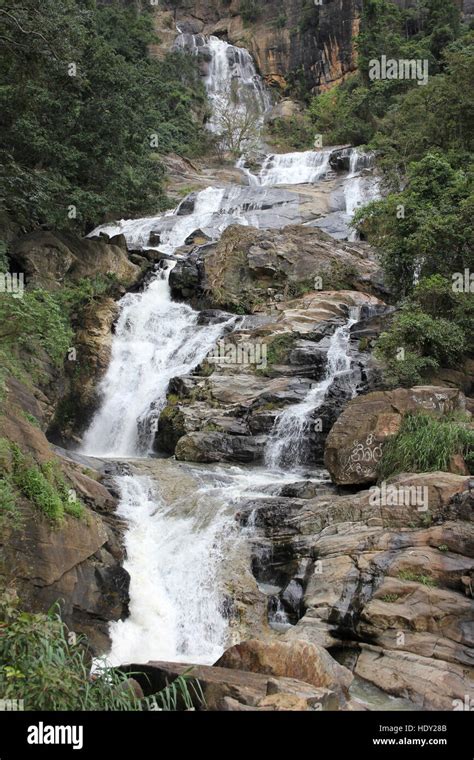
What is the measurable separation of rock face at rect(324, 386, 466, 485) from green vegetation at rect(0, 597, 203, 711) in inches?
274

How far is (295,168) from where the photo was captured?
38.0 m

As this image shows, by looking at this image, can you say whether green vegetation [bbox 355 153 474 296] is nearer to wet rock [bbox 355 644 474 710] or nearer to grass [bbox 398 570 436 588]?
grass [bbox 398 570 436 588]

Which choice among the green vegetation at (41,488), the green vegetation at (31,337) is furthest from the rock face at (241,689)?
the green vegetation at (31,337)

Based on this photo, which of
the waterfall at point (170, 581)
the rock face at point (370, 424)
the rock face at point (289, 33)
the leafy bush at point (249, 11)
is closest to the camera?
the waterfall at point (170, 581)

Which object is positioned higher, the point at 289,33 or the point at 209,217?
the point at 289,33

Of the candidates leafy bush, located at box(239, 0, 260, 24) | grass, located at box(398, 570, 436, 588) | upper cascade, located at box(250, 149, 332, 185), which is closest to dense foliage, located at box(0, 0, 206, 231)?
grass, located at box(398, 570, 436, 588)

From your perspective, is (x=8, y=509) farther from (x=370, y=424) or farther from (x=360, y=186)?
(x=360, y=186)

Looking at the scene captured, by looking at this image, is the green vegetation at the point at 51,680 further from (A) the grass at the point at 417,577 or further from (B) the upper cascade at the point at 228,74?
(B) the upper cascade at the point at 228,74

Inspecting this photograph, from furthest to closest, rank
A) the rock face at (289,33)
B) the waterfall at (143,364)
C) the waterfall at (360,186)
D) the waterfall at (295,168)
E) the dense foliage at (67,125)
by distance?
the rock face at (289,33) → the waterfall at (295,168) → the waterfall at (360,186) → the waterfall at (143,364) → the dense foliage at (67,125)

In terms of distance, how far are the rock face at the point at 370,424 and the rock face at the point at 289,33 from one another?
41327mm

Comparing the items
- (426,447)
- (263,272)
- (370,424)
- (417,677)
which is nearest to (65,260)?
(263,272)

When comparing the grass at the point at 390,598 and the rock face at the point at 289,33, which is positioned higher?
the rock face at the point at 289,33

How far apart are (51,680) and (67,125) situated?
17.9m

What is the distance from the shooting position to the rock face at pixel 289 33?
154 feet
